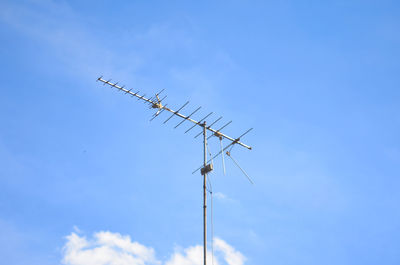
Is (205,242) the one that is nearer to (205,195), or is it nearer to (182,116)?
(205,195)

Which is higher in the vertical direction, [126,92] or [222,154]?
[126,92]

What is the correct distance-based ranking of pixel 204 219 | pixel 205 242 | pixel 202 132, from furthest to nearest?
pixel 202 132, pixel 204 219, pixel 205 242

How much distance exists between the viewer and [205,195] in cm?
1094

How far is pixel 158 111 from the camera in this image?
1266 centimetres

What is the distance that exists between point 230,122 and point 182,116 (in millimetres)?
1863

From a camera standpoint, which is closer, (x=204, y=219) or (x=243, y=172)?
(x=204, y=219)

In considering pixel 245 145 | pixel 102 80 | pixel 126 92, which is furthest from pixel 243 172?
pixel 102 80

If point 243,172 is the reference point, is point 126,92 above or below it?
above

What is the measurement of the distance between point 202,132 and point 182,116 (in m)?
1.02

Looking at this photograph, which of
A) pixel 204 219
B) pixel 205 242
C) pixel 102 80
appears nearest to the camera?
pixel 205 242

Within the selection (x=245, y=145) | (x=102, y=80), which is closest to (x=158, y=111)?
(x=102, y=80)

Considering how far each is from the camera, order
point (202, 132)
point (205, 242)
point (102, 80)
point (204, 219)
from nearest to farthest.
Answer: point (205, 242)
point (204, 219)
point (202, 132)
point (102, 80)

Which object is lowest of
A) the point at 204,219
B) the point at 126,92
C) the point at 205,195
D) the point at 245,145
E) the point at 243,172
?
the point at 204,219

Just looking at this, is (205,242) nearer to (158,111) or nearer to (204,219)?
(204,219)
